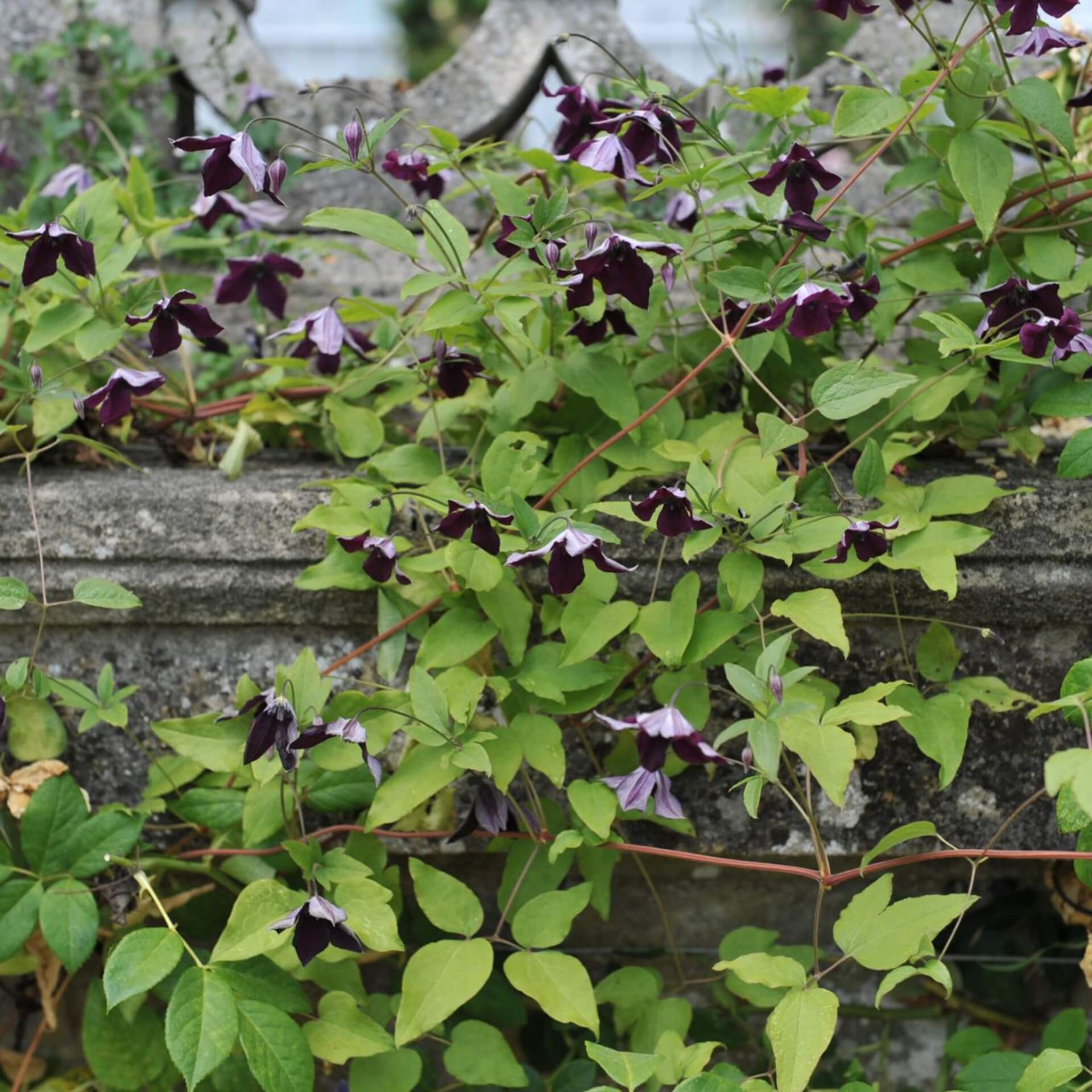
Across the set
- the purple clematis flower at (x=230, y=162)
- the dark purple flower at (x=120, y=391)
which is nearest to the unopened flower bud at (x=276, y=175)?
the purple clematis flower at (x=230, y=162)

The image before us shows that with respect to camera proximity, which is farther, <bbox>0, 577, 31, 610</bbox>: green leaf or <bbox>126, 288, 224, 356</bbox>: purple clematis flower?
<bbox>126, 288, 224, 356</bbox>: purple clematis flower

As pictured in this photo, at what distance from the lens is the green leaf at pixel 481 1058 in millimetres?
1360

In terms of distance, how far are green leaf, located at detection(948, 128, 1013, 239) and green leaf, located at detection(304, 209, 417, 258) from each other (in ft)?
2.23

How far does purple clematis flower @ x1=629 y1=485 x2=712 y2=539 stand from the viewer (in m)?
1.22

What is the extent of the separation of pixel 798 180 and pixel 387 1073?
1.17 meters

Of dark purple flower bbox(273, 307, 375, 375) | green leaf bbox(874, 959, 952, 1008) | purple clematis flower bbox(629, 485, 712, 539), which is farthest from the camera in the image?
dark purple flower bbox(273, 307, 375, 375)

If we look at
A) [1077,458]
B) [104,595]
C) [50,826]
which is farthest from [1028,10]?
[50,826]

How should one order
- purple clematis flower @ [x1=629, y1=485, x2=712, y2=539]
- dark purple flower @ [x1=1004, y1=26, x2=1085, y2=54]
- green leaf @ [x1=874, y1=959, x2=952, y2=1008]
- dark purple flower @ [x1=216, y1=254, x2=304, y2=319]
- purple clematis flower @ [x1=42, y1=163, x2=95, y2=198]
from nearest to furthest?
green leaf @ [x1=874, y1=959, x2=952, y2=1008], purple clematis flower @ [x1=629, y1=485, x2=712, y2=539], dark purple flower @ [x1=1004, y1=26, x2=1085, y2=54], dark purple flower @ [x1=216, y1=254, x2=304, y2=319], purple clematis flower @ [x1=42, y1=163, x2=95, y2=198]

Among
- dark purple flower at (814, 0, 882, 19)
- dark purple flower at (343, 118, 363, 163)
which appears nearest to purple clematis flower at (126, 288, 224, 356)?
dark purple flower at (343, 118, 363, 163)

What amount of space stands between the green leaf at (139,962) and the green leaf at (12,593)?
1.31 ft

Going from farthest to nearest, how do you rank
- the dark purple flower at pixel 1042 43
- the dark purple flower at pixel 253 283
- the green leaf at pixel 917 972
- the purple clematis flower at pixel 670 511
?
the dark purple flower at pixel 253 283 → the dark purple flower at pixel 1042 43 → the purple clematis flower at pixel 670 511 → the green leaf at pixel 917 972

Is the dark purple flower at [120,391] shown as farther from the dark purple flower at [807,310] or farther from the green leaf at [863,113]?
the green leaf at [863,113]

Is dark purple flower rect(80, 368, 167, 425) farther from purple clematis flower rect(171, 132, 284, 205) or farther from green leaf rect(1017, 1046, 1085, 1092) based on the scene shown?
green leaf rect(1017, 1046, 1085, 1092)

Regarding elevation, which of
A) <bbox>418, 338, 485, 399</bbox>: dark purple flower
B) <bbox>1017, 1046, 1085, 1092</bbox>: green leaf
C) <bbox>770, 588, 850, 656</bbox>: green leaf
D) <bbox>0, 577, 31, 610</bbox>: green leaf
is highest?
<bbox>418, 338, 485, 399</bbox>: dark purple flower
